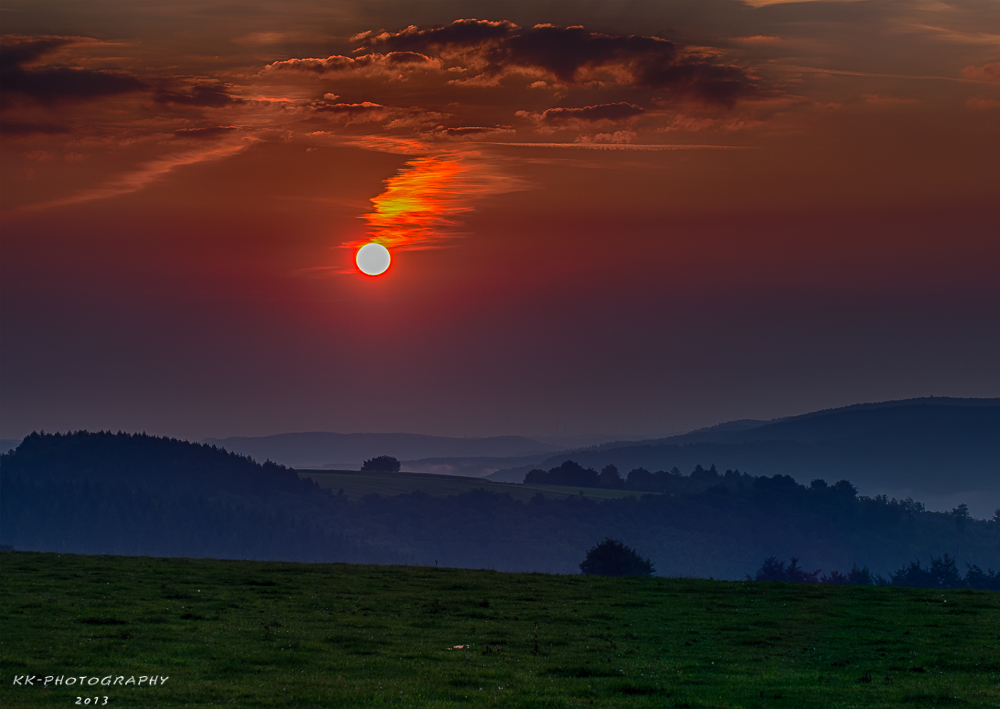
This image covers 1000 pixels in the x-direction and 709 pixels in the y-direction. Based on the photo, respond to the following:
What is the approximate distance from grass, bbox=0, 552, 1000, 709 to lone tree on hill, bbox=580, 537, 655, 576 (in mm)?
81762

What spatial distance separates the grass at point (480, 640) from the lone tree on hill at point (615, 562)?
3219 inches

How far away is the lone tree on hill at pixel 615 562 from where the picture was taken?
406 ft

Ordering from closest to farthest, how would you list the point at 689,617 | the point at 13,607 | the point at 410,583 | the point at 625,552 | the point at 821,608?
the point at 13,607, the point at 689,617, the point at 821,608, the point at 410,583, the point at 625,552

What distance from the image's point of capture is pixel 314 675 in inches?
895

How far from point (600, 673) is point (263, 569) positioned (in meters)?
24.9

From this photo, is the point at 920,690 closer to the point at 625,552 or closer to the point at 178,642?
the point at 178,642

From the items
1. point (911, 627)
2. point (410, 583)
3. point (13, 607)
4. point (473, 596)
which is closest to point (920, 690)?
point (911, 627)

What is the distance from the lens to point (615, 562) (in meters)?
125

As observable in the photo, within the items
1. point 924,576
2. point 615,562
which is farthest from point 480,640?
point 924,576

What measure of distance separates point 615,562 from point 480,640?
327ft

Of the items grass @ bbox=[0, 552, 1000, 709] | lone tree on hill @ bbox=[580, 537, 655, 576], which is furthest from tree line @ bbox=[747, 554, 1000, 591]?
grass @ bbox=[0, 552, 1000, 709]

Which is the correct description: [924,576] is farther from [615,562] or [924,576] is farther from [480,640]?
[480,640]

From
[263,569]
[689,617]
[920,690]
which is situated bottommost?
[920,690]

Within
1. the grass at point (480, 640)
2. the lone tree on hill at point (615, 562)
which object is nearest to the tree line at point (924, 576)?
the lone tree on hill at point (615, 562)
